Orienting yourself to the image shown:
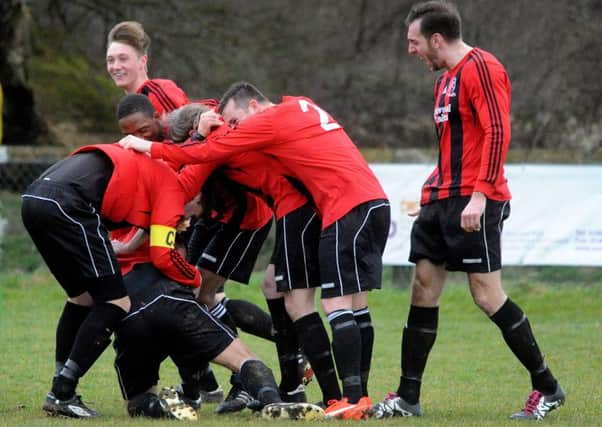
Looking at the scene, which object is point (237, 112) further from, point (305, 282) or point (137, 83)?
point (137, 83)

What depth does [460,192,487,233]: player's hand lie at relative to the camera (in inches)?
222

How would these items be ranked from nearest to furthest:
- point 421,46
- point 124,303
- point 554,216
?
point 124,303
point 421,46
point 554,216

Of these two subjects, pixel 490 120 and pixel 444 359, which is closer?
pixel 490 120

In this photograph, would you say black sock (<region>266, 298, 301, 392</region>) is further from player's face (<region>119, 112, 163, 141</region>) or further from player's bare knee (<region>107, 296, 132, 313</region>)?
player's face (<region>119, 112, 163, 141</region>)

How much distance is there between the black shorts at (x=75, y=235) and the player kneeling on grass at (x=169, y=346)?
0.17 metres

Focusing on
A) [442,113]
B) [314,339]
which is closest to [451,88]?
[442,113]

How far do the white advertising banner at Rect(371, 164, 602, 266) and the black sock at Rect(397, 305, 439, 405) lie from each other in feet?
17.6

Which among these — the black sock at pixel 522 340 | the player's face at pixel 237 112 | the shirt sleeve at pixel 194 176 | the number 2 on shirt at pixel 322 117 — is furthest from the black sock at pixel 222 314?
the black sock at pixel 522 340

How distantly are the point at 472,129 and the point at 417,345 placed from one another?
1.17m

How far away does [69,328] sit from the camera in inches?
242

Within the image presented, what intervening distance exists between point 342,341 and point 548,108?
13.1m

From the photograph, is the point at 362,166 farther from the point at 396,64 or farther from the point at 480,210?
the point at 396,64

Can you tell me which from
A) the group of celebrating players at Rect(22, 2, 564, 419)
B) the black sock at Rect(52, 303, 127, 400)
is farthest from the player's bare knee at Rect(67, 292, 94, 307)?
the black sock at Rect(52, 303, 127, 400)

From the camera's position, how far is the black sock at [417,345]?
6.04m
